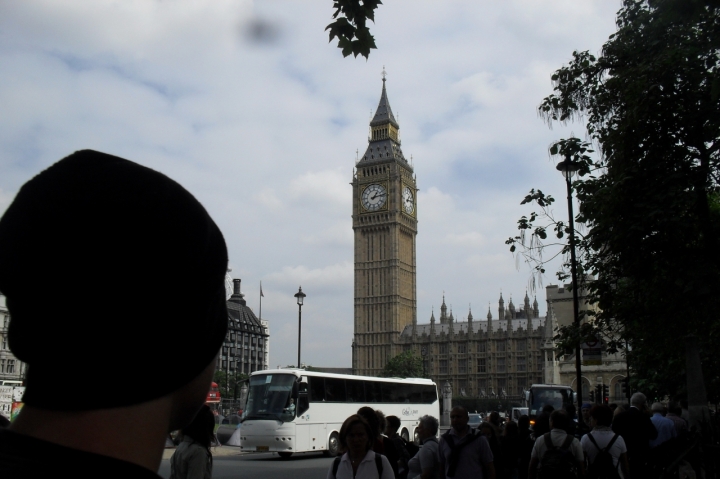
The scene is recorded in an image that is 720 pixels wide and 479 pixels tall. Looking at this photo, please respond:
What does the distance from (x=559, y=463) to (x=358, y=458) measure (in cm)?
263

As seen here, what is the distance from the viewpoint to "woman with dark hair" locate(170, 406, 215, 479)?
547cm

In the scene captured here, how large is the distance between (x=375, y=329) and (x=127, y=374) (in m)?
106

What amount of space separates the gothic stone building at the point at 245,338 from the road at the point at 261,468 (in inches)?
3262

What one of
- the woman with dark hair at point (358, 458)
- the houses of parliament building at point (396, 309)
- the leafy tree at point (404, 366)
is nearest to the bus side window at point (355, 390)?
the woman with dark hair at point (358, 458)

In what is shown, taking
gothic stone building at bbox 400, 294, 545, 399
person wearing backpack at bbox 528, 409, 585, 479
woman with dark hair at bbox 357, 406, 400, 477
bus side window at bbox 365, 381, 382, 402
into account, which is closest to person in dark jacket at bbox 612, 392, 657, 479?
person wearing backpack at bbox 528, 409, 585, 479

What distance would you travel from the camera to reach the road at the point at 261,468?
17266mm

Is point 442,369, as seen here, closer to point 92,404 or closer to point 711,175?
point 711,175

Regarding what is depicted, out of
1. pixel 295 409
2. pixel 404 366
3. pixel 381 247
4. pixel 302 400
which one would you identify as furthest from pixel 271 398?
pixel 381 247

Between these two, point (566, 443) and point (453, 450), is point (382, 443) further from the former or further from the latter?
point (566, 443)

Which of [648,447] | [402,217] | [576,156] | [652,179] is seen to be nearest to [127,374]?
[648,447]

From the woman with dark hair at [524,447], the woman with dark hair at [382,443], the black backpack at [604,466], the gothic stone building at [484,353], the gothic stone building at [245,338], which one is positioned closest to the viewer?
the woman with dark hair at [382,443]

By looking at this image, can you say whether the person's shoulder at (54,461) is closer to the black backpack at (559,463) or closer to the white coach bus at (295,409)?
the black backpack at (559,463)

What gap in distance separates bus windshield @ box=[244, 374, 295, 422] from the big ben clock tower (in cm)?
7881

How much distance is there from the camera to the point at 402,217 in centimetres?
10531
